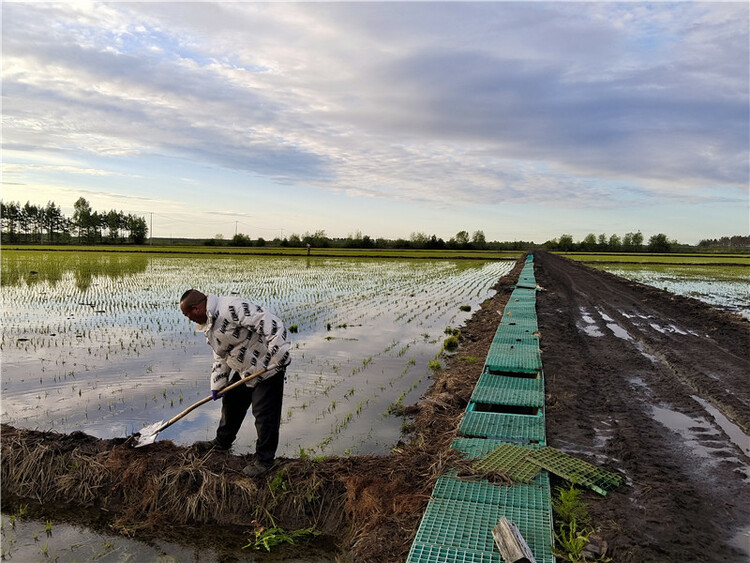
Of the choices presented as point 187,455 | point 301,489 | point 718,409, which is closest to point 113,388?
point 187,455

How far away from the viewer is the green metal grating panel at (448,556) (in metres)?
2.92

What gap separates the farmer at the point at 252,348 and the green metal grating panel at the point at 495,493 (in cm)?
139

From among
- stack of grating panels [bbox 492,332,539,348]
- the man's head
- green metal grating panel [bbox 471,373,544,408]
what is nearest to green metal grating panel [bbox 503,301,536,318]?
stack of grating panels [bbox 492,332,539,348]

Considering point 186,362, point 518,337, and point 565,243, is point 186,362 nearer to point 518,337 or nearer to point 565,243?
point 518,337

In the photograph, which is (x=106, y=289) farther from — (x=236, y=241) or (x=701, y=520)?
(x=236, y=241)

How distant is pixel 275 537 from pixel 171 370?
4.63 metres

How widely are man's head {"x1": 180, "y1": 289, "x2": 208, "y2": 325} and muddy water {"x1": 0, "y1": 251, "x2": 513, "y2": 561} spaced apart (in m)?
1.49

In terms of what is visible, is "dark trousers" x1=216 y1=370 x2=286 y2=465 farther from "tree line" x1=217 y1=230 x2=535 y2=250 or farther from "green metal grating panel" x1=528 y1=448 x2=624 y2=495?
"tree line" x1=217 y1=230 x2=535 y2=250

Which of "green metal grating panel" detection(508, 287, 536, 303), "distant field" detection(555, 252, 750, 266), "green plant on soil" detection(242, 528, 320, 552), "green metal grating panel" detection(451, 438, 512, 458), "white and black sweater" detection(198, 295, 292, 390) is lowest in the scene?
"green plant on soil" detection(242, 528, 320, 552)

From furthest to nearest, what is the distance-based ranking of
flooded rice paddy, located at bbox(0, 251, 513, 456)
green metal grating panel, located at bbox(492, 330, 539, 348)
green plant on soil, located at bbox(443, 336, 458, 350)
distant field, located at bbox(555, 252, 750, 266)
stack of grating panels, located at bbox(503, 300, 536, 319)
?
distant field, located at bbox(555, 252, 750, 266), stack of grating panels, located at bbox(503, 300, 536, 319), green plant on soil, located at bbox(443, 336, 458, 350), green metal grating panel, located at bbox(492, 330, 539, 348), flooded rice paddy, located at bbox(0, 251, 513, 456)

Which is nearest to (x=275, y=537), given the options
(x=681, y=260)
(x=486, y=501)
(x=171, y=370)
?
(x=486, y=501)

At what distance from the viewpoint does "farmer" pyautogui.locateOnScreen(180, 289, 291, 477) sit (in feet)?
12.7

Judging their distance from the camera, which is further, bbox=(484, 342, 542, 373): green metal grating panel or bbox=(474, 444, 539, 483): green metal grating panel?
bbox=(484, 342, 542, 373): green metal grating panel

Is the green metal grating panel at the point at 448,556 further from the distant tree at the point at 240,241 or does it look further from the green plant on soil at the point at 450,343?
the distant tree at the point at 240,241
